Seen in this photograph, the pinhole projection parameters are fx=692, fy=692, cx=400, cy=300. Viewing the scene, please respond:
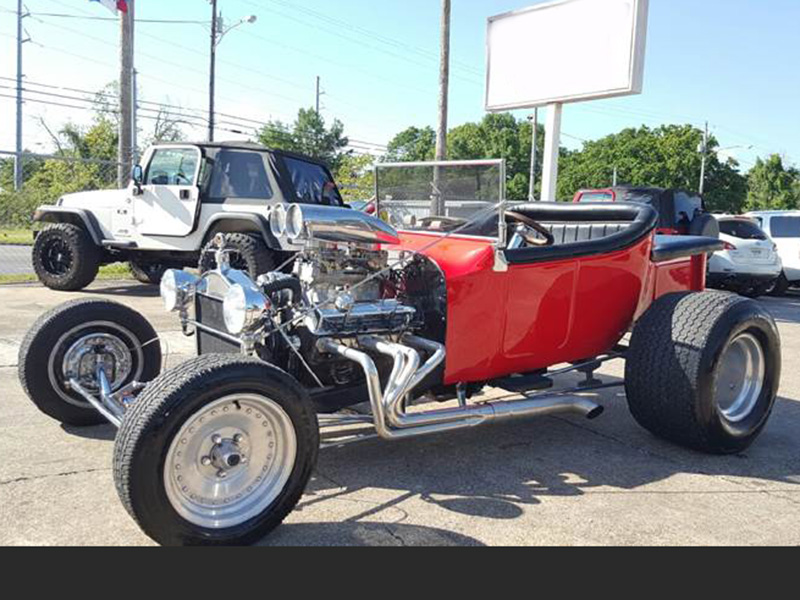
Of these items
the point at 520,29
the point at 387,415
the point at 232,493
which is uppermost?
the point at 520,29

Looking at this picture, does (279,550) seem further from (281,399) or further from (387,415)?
(387,415)

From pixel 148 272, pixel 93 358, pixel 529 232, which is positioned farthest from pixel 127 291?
pixel 529 232

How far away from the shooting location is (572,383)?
227 inches

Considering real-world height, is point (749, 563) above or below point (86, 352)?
below

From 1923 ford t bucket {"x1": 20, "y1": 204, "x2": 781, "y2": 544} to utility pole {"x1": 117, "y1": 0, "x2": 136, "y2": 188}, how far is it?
35.1 feet

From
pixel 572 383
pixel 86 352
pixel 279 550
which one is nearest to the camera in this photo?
pixel 279 550

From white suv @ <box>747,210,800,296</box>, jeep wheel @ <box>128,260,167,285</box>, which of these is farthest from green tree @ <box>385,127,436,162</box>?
jeep wheel @ <box>128,260,167,285</box>

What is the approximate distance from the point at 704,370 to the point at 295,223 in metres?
2.36

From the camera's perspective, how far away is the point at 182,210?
9453 mm

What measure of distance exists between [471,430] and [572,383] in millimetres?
1713

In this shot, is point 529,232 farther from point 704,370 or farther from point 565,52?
point 565,52

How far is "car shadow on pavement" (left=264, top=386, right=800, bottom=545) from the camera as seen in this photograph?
3.16 m

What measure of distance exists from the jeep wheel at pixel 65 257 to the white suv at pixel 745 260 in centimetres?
1074

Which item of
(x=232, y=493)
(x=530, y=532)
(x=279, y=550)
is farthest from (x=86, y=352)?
(x=530, y=532)
